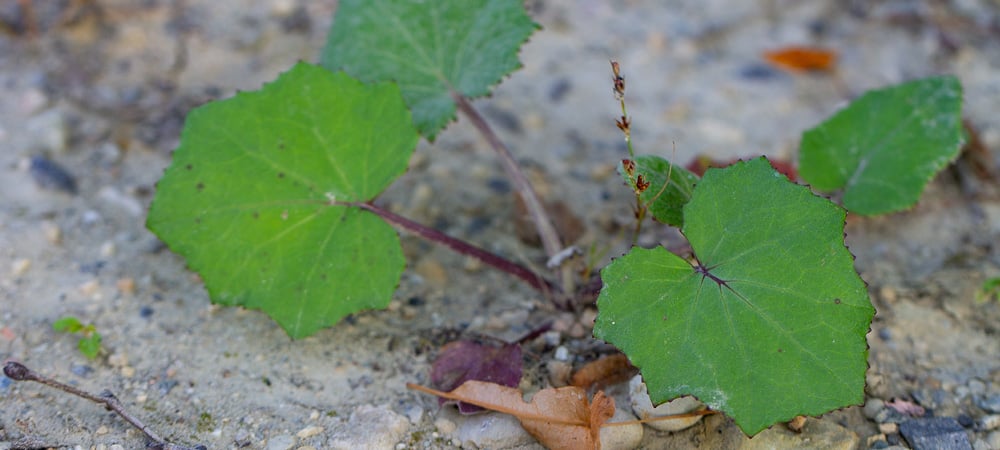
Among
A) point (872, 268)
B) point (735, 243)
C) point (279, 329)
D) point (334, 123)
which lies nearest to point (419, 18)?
point (334, 123)

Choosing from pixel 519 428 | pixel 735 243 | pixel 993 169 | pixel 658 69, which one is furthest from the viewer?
pixel 658 69

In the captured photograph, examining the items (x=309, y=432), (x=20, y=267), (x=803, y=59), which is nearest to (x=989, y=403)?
(x=309, y=432)

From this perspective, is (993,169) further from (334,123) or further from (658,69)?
(334,123)

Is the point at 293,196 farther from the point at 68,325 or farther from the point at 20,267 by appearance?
the point at 20,267

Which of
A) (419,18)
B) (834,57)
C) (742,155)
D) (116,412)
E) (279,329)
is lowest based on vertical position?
(116,412)

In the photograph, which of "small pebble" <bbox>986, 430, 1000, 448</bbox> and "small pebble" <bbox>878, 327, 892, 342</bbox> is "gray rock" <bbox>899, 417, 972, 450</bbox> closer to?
"small pebble" <bbox>986, 430, 1000, 448</bbox>

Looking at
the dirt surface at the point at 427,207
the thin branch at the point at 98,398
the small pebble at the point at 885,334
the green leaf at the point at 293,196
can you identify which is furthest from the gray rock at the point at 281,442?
the small pebble at the point at 885,334

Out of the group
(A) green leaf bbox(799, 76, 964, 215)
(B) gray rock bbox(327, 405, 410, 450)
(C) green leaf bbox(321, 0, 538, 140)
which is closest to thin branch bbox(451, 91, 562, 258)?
(C) green leaf bbox(321, 0, 538, 140)
